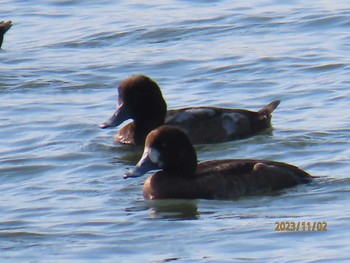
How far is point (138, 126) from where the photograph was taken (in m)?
14.7

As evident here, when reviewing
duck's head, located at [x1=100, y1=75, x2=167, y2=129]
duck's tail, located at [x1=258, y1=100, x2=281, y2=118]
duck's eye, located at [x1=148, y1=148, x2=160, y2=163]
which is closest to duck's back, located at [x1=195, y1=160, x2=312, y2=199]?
duck's eye, located at [x1=148, y1=148, x2=160, y2=163]

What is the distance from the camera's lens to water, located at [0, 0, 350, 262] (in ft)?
34.1

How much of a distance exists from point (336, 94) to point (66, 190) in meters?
4.74

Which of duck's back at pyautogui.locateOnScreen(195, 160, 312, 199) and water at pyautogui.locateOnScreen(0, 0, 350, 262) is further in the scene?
duck's back at pyautogui.locateOnScreen(195, 160, 312, 199)

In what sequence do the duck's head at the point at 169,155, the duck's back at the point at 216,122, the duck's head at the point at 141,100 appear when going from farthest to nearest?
the duck's head at the point at 141,100, the duck's back at the point at 216,122, the duck's head at the point at 169,155

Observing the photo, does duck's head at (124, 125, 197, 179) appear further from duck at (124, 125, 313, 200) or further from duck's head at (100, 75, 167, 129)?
duck's head at (100, 75, 167, 129)

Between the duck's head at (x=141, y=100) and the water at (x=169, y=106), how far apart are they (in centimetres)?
36

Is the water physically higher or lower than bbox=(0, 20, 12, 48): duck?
lower

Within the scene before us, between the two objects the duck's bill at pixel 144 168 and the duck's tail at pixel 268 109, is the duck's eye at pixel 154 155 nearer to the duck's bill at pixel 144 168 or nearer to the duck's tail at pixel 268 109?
the duck's bill at pixel 144 168

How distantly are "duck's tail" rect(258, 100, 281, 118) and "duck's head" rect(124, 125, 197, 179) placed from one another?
2.73 meters

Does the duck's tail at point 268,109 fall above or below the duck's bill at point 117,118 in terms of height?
below

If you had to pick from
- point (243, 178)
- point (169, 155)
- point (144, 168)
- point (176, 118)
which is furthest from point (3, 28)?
point (243, 178)

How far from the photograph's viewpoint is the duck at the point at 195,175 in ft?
38.8

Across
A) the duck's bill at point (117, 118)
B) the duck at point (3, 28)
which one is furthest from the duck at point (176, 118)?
the duck at point (3, 28)
